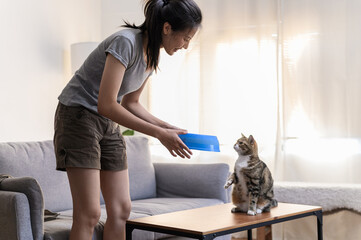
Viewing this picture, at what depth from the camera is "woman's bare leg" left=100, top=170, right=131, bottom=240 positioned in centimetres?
189

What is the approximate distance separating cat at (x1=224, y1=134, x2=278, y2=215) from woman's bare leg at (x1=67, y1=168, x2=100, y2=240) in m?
0.62

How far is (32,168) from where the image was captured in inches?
99.3

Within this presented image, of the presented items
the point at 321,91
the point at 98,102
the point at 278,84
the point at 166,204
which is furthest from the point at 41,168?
the point at 321,91

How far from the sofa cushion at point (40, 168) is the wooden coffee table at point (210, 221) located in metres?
0.72

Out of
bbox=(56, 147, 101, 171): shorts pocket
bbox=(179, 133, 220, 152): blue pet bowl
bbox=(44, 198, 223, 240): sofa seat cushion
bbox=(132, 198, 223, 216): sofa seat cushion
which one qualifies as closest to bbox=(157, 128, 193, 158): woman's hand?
bbox=(179, 133, 220, 152): blue pet bowl

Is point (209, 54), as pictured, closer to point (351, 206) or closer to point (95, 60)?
point (351, 206)

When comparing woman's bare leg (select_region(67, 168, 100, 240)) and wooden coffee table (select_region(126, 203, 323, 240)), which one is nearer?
woman's bare leg (select_region(67, 168, 100, 240))

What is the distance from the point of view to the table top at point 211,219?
185cm

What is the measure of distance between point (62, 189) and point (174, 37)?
124cm

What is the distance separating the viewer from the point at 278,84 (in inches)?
152

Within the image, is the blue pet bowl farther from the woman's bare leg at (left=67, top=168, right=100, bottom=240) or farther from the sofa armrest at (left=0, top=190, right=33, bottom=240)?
the sofa armrest at (left=0, top=190, right=33, bottom=240)

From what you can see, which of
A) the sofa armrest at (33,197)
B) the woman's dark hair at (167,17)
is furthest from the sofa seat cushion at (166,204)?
the woman's dark hair at (167,17)

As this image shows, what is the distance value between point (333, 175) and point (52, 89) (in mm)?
2104

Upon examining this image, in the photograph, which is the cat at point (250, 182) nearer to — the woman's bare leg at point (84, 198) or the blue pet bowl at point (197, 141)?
the blue pet bowl at point (197, 141)
